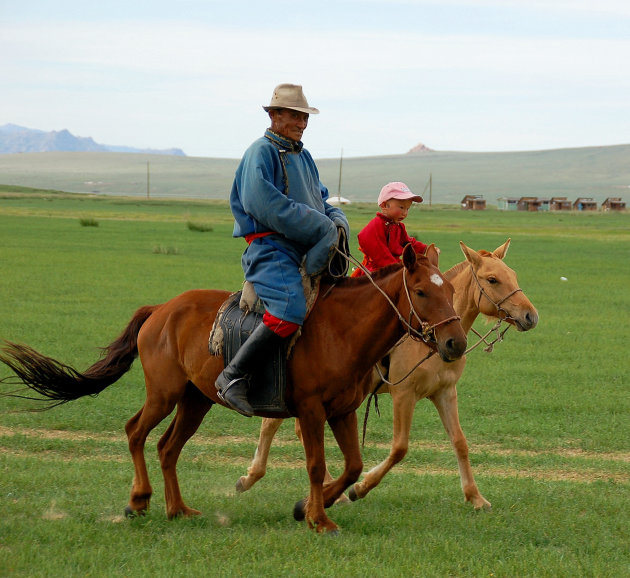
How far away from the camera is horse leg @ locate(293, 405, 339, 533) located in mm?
5961

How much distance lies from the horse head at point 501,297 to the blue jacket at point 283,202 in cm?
173

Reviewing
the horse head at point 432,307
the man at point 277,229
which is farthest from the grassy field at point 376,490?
the horse head at point 432,307

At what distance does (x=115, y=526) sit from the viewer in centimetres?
612

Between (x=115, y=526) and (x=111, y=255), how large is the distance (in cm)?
2520

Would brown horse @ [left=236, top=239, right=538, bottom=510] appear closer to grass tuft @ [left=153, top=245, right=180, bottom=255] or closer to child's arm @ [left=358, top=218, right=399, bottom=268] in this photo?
child's arm @ [left=358, top=218, right=399, bottom=268]

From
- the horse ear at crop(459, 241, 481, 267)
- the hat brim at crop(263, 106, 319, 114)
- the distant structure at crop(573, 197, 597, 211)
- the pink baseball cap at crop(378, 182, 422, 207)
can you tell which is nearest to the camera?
the hat brim at crop(263, 106, 319, 114)

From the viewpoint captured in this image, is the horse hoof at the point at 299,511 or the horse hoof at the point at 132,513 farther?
the horse hoof at the point at 132,513

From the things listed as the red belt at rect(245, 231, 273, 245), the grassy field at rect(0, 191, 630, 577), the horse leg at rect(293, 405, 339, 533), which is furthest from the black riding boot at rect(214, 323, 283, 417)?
the grassy field at rect(0, 191, 630, 577)

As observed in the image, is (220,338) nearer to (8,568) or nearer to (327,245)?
(327,245)

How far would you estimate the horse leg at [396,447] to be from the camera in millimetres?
6965

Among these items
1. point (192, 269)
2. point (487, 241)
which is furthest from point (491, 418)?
point (487, 241)

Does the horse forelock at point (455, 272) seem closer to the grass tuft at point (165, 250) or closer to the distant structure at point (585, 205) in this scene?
the grass tuft at point (165, 250)

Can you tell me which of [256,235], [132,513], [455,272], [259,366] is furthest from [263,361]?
[455,272]

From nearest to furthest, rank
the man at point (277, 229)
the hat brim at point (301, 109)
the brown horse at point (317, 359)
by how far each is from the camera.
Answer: the brown horse at point (317, 359)
the man at point (277, 229)
the hat brim at point (301, 109)
